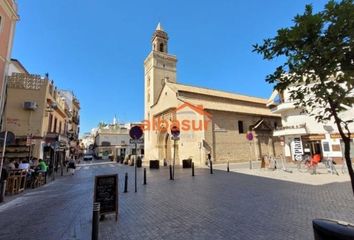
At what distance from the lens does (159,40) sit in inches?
1719

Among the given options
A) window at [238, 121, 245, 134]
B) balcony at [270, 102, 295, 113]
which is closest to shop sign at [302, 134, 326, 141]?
balcony at [270, 102, 295, 113]

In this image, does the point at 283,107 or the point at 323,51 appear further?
the point at 283,107

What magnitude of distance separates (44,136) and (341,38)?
21423 mm

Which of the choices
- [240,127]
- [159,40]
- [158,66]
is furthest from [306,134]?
[159,40]

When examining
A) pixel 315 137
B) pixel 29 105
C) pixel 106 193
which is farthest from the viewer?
pixel 315 137

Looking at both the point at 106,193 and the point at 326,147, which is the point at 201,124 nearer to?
the point at 326,147

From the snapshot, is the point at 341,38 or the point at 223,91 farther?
the point at 223,91

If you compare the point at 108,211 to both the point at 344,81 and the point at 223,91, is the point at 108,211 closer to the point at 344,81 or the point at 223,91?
the point at 344,81

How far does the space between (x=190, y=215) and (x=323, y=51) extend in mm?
5085

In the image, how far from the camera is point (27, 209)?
7.74 meters

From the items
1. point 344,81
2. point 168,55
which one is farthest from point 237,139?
point 344,81

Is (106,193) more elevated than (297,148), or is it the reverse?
(297,148)

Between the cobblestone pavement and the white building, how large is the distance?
14.1m

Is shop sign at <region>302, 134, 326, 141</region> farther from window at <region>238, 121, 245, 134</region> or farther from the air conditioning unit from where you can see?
the air conditioning unit
